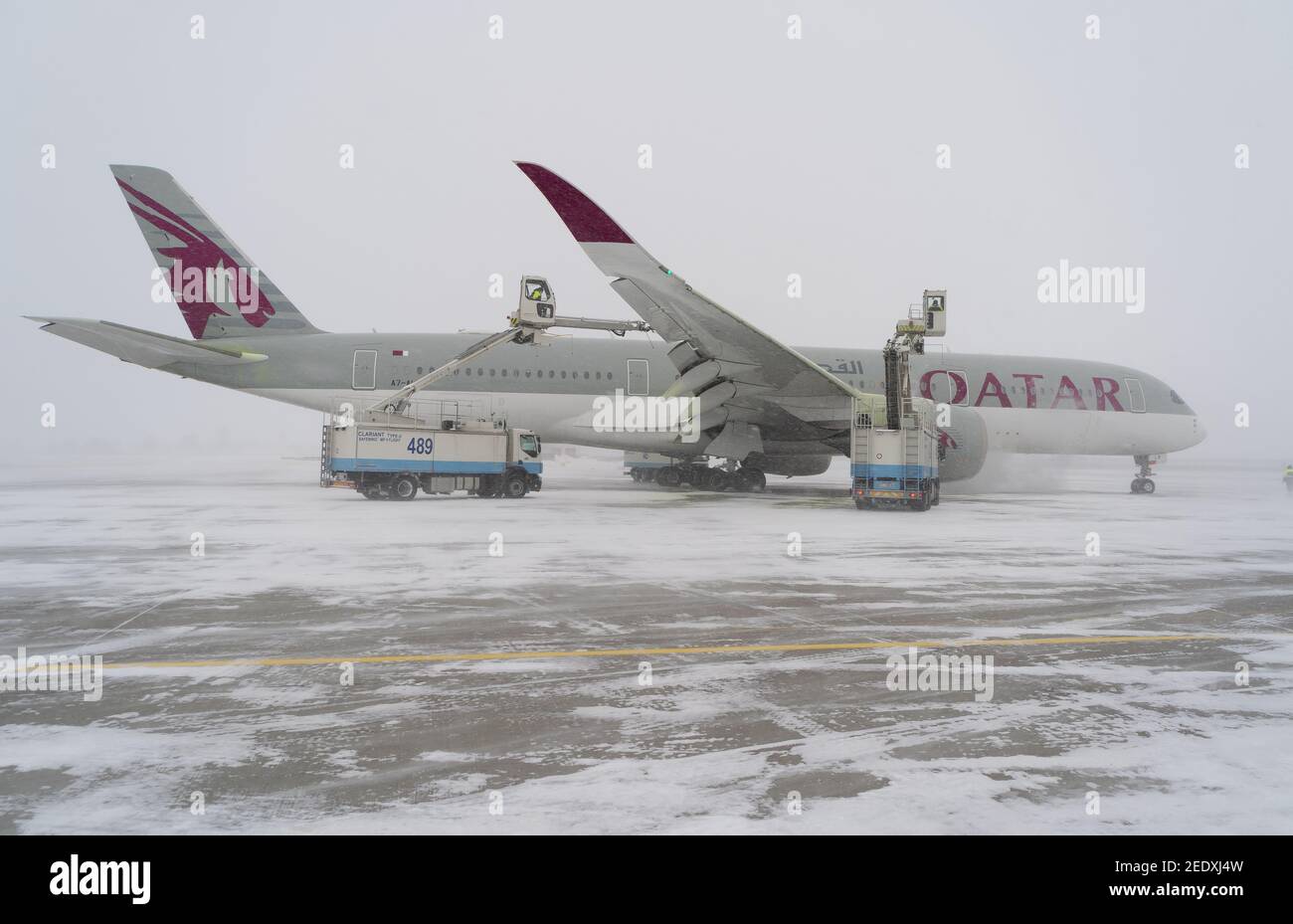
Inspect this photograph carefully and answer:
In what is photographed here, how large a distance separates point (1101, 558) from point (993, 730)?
8.30m

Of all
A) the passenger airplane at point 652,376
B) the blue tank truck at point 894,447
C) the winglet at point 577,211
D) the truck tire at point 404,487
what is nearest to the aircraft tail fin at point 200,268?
the passenger airplane at point 652,376

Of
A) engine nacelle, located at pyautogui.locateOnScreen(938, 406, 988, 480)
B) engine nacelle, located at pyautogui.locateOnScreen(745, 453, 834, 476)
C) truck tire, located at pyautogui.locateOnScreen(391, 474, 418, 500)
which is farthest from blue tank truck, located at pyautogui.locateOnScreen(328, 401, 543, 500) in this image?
engine nacelle, located at pyautogui.locateOnScreen(938, 406, 988, 480)

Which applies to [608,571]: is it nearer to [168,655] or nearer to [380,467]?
[168,655]

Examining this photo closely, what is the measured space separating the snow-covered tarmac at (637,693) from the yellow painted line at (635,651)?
0.04 metres

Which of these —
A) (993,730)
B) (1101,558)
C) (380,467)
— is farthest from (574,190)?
(993,730)

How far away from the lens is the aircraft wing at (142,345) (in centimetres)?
2116

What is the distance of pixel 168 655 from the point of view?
5.84 m

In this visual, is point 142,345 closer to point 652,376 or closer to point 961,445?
point 652,376

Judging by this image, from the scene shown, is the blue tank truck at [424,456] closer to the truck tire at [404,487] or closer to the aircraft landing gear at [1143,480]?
the truck tire at [404,487]

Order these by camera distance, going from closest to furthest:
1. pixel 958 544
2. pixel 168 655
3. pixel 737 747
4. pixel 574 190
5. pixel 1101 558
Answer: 1. pixel 737 747
2. pixel 168 655
3. pixel 1101 558
4. pixel 958 544
5. pixel 574 190

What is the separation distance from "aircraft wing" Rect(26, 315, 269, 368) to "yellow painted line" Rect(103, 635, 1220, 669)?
18821mm

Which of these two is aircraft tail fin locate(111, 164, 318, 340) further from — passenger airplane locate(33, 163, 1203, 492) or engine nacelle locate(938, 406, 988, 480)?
engine nacelle locate(938, 406, 988, 480)

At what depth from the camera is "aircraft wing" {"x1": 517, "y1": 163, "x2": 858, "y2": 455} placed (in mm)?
17984
